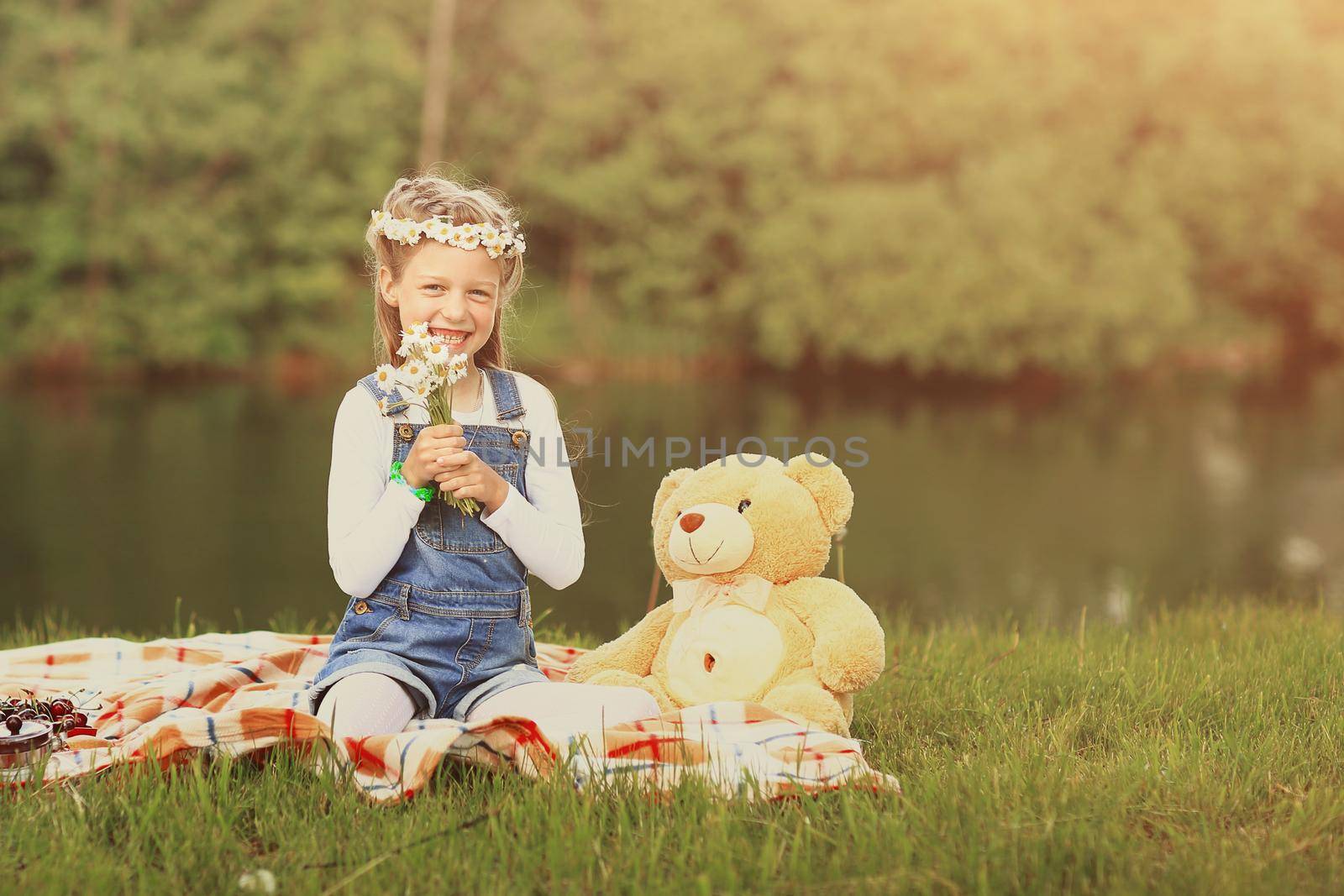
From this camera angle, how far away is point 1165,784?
7.92ft

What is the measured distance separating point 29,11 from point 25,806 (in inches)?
921

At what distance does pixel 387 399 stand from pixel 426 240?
0.38m

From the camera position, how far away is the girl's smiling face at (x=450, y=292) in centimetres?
291

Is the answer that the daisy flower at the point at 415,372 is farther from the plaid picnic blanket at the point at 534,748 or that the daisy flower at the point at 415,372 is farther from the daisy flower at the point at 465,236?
the plaid picnic blanket at the point at 534,748

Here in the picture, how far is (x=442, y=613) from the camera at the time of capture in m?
2.90

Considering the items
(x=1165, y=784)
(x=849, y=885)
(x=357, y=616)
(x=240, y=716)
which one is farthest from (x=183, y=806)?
(x=1165, y=784)

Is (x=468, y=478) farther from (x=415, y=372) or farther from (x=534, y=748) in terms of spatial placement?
(x=534, y=748)

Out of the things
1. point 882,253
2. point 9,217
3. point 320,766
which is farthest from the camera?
point 882,253

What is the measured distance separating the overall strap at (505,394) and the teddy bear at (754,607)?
1.54 feet

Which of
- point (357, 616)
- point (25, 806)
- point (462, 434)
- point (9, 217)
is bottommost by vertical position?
point (25, 806)

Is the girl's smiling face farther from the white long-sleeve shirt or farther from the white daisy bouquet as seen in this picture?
the white long-sleeve shirt

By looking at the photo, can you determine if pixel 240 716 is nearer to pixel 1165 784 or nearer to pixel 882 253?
pixel 1165 784

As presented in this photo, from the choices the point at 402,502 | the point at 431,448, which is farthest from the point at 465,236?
the point at 402,502

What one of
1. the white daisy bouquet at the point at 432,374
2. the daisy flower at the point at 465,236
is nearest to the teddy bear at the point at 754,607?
the white daisy bouquet at the point at 432,374
